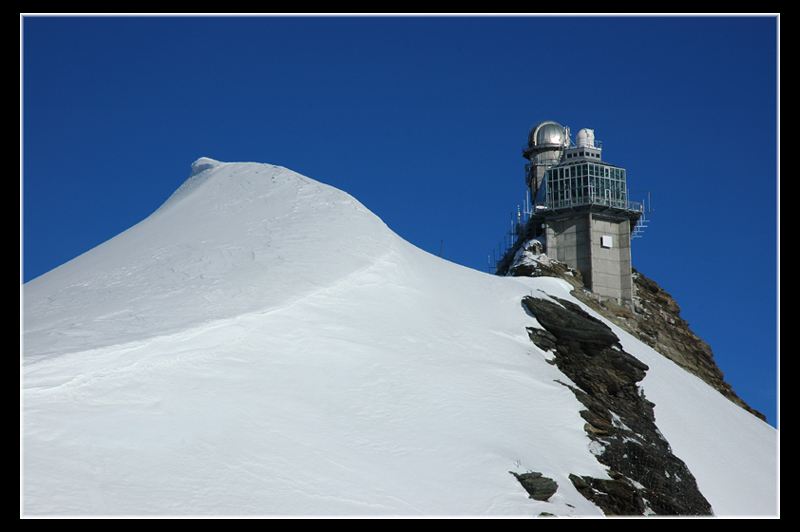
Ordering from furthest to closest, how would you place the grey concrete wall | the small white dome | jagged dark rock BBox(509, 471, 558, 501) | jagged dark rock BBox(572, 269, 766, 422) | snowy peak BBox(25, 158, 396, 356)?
the small white dome, the grey concrete wall, jagged dark rock BBox(572, 269, 766, 422), snowy peak BBox(25, 158, 396, 356), jagged dark rock BBox(509, 471, 558, 501)

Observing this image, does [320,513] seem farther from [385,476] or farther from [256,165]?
[256,165]

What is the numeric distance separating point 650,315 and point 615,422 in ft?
77.5

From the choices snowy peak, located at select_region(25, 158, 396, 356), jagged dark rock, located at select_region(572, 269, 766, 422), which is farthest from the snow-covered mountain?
jagged dark rock, located at select_region(572, 269, 766, 422)

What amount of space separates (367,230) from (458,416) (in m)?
12.6

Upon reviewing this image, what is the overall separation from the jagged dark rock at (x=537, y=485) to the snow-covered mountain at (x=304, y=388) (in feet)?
0.83

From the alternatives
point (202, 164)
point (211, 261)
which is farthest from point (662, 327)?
point (211, 261)

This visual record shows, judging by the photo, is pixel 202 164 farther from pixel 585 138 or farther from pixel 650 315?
pixel 650 315

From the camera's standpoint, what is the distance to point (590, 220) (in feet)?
157

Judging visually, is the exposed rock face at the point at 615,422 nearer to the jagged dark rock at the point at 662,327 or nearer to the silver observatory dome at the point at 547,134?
the jagged dark rock at the point at 662,327

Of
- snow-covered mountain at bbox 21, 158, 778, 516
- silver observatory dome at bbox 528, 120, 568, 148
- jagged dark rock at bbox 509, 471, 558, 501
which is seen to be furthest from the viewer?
silver observatory dome at bbox 528, 120, 568, 148

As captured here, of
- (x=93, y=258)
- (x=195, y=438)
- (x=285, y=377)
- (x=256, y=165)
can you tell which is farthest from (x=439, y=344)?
(x=256, y=165)

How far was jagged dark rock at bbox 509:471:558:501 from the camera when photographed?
58.3 ft

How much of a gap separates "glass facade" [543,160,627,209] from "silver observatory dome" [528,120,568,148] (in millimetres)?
10263

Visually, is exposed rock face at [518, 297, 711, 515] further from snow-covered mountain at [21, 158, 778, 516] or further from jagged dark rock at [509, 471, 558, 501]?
jagged dark rock at [509, 471, 558, 501]
